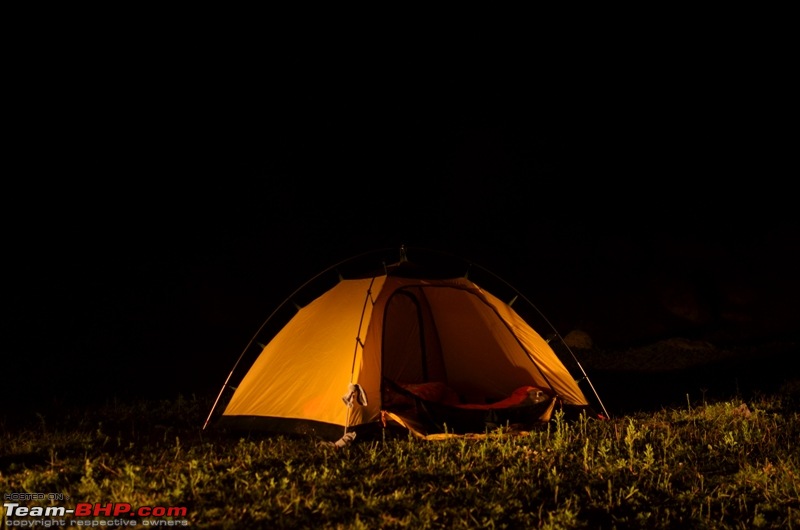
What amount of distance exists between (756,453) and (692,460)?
2.17ft

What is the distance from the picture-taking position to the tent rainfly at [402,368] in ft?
24.0

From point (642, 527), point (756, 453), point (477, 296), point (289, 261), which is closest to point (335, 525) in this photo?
point (642, 527)

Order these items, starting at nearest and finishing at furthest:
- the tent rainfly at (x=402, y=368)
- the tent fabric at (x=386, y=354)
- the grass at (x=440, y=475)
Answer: the grass at (x=440, y=475) → the tent rainfly at (x=402, y=368) → the tent fabric at (x=386, y=354)

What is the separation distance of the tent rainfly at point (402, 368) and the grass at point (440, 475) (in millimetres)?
408

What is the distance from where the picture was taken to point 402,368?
364 inches

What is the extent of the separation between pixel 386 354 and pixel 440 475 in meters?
3.78

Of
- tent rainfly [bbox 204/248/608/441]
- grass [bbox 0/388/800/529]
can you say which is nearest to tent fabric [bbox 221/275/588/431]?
tent rainfly [bbox 204/248/608/441]

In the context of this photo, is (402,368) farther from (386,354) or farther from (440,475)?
(440,475)

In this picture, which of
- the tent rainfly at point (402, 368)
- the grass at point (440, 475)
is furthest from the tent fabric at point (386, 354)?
the grass at point (440, 475)

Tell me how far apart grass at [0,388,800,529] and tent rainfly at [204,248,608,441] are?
1.34 feet

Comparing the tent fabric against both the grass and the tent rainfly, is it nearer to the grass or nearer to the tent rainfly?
the tent rainfly

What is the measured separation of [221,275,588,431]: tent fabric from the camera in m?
7.43

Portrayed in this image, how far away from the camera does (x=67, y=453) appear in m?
6.32

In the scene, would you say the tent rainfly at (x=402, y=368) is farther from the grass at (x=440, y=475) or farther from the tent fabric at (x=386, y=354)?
the grass at (x=440, y=475)
